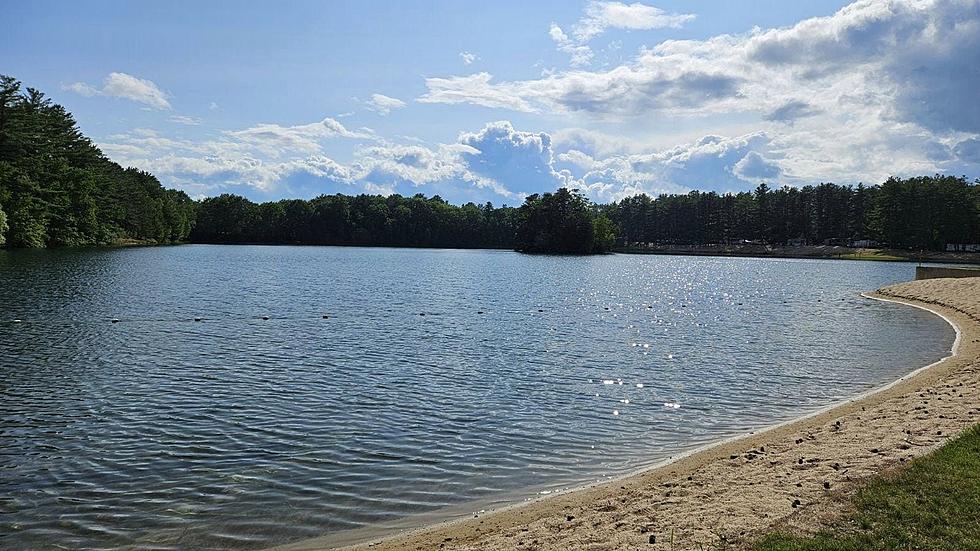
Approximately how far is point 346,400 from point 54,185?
Result: 91428 millimetres

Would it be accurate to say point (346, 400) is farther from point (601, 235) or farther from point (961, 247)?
point (961, 247)

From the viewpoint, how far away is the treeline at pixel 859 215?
144 meters

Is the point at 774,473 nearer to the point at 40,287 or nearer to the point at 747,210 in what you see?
the point at 40,287

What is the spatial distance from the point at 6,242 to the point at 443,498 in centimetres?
9006

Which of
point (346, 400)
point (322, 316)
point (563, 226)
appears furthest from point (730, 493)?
point (563, 226)

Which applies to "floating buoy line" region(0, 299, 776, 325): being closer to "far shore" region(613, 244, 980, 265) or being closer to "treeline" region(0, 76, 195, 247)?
"treeline" region(0, 76, 195, 247)

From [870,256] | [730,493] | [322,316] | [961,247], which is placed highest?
[961,247]

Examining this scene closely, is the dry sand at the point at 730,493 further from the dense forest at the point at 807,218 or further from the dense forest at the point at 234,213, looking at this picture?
the dense forest at the point at 807,218

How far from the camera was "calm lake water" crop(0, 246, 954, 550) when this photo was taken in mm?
10609

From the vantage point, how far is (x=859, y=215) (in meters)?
171

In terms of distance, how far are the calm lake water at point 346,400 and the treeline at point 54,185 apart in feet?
161

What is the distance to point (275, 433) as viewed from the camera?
46.9ft

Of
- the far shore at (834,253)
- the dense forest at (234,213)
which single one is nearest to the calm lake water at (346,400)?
the dense forest at (234,213)

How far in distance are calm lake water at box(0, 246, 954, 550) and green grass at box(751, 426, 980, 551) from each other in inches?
196
